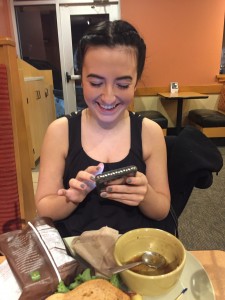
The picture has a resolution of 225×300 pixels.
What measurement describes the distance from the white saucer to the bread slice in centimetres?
8

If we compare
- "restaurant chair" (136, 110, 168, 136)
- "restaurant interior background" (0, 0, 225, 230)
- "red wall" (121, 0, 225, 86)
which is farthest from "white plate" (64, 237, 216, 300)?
"restaurant interior background" (0, 0, 225, 230)

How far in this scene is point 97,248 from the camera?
1.94ft

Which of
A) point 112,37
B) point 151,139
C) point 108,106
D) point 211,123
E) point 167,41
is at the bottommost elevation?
point 211,123

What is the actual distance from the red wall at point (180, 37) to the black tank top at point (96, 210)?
387cm

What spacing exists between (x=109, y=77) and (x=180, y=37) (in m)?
4.50

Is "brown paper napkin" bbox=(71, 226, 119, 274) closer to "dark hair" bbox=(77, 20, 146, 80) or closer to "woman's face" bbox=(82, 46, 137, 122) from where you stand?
"woman's face" bbox=(82, 46, 137, 122)

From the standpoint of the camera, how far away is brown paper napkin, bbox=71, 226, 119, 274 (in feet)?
1.78

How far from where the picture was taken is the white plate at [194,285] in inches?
20.5

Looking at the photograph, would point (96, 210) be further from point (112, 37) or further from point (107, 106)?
point (112, 37)

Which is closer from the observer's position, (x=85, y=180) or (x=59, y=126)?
(x=85, y=180)

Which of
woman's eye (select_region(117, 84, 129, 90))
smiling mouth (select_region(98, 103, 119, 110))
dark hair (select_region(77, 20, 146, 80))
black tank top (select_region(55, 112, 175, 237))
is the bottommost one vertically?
black tank top (select_region(55, 112, 175, 237))

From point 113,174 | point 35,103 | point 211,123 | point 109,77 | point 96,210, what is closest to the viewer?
point 113,174

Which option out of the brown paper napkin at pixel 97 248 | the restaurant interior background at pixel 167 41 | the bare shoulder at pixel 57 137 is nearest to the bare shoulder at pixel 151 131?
the bare shoulder at pixel 57 137

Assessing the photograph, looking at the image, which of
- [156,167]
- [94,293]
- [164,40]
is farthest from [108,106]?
[164,40]
